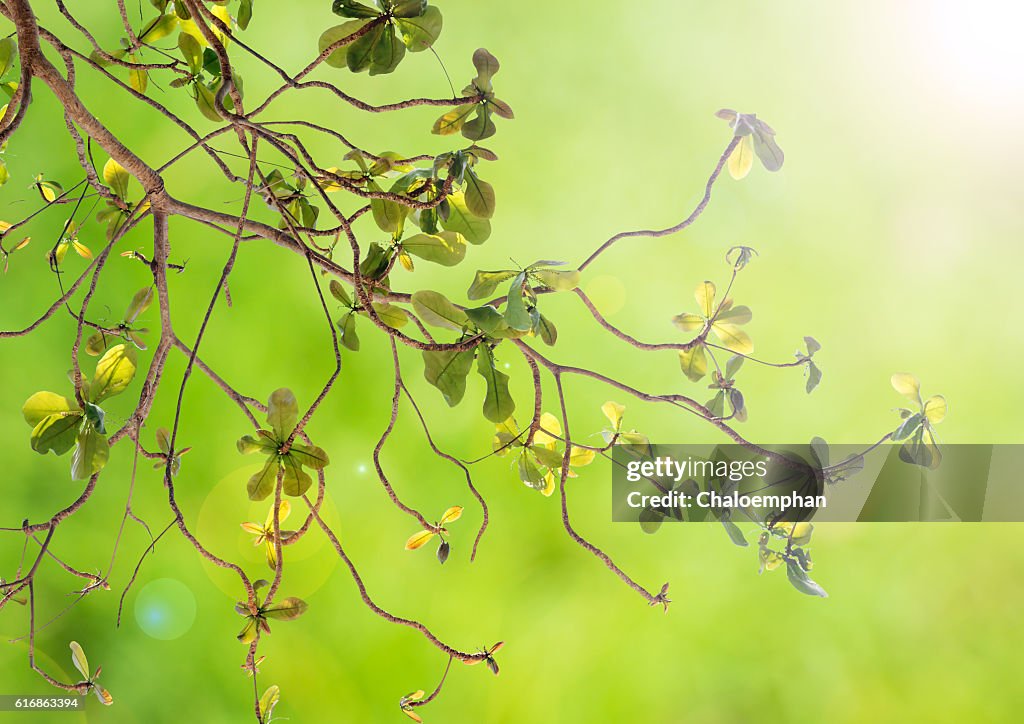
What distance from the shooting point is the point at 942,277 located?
2199 millimetres

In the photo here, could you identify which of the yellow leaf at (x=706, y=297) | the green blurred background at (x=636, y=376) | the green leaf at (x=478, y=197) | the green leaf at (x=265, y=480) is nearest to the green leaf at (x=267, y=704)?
the green leaf at (x=265, y=480)

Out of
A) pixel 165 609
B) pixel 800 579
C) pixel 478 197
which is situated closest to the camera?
pixel 478 197

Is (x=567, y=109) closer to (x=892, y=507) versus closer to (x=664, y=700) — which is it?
(x=892, y=507)

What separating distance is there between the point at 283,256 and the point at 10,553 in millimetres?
1145

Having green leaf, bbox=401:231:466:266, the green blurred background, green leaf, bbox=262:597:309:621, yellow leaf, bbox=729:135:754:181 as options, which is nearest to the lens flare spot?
the green blurred background

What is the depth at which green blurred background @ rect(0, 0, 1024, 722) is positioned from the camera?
2146 mm

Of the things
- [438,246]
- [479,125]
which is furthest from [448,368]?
[479,125]

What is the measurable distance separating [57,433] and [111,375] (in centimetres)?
7

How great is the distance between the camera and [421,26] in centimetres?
74

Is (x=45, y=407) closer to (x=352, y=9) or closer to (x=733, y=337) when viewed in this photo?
(x=352, y=9)

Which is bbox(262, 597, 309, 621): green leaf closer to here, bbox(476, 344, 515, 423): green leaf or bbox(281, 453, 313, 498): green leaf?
bbox(281, 453, 313, 498): green leaf

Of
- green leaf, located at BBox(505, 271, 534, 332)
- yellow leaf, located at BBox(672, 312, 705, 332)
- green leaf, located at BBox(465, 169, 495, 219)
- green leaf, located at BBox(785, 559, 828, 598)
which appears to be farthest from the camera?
yellow leaf, located at BBox(672, 312, 705, 332)

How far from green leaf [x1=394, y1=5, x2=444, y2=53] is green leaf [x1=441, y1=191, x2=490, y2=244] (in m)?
0.16

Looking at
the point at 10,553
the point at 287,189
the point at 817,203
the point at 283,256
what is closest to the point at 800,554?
the point at 287,189
